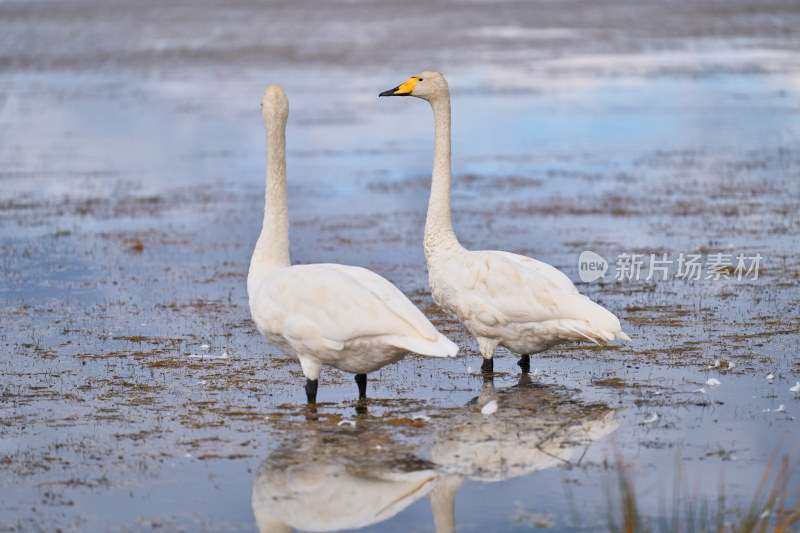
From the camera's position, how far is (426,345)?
711cm

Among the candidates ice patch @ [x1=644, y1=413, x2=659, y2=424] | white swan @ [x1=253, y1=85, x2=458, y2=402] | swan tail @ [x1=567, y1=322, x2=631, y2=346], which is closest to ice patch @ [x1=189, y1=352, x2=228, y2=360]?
white swan @ [x1=253, y1=85, x2=458, y2=402]

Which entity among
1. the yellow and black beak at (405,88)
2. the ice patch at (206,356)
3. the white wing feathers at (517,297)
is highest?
the yellow and black beak at (405,88)

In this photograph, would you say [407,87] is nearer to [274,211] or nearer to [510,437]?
[274,211]

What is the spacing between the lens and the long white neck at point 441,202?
359 inches

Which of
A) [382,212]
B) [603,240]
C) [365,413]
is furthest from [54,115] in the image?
[365,413]

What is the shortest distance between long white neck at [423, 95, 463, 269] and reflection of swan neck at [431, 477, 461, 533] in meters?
3.09

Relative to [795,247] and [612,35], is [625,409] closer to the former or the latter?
[795,247]

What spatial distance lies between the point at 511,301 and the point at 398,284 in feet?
12.6

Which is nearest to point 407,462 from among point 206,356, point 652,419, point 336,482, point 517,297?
point 336,482

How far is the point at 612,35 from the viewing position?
151ft

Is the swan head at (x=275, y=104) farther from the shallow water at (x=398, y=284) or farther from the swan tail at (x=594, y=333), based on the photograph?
the swan tail at (x=594, y=333)

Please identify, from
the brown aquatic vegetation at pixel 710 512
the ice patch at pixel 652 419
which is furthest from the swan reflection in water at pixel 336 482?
the ice patch at pixel 652 419

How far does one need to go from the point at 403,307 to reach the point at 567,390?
4.77ft

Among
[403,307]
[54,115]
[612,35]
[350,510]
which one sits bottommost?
[350,510]
